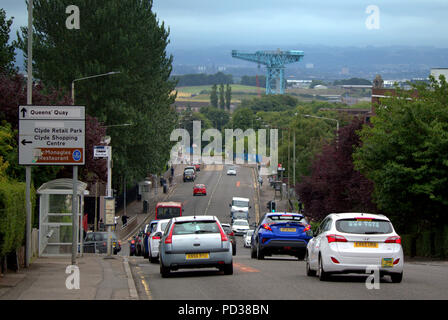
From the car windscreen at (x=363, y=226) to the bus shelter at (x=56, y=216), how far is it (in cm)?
1320

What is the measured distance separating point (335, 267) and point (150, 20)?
6127 cm

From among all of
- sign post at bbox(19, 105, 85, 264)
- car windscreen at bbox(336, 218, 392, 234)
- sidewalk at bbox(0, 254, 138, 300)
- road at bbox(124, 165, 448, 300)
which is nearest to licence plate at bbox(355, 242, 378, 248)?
car windscreen at bbox(336, 218, 392, 234)

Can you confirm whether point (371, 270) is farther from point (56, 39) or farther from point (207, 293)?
point (56, 39)

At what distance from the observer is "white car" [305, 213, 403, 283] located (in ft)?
62.3

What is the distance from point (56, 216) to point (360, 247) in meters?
15.0

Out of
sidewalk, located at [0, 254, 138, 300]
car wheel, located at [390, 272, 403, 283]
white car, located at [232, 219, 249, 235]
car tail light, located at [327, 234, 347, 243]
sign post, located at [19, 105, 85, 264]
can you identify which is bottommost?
white car, located at [232, 219, 249, 235]

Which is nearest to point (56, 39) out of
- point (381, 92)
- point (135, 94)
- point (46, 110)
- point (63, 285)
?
point (135, 94)

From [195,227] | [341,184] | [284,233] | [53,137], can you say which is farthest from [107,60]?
[195,227]

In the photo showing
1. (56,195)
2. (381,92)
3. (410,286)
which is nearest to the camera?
(410,286)

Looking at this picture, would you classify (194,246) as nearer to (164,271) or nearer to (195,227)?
→ (195,227)

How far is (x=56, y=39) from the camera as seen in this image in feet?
233

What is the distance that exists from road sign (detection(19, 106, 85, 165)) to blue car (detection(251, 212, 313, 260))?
300 inches

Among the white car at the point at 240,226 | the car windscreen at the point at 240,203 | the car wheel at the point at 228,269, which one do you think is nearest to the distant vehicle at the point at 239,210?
the car windscreen at the point at 240,203

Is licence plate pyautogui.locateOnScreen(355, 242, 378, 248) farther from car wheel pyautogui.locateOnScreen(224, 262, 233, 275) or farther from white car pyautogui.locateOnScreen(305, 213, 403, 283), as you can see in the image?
car wheel pyautogui.locateOnScreen(224, 262, 233, 275)
